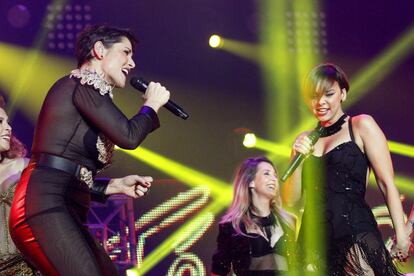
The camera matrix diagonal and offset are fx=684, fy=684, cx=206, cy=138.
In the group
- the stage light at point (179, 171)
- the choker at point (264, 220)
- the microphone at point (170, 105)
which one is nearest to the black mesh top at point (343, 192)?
the microphone at point (170, 105)

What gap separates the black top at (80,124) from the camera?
2525 mm

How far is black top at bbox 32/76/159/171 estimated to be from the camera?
253cm

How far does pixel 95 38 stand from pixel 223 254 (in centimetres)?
258

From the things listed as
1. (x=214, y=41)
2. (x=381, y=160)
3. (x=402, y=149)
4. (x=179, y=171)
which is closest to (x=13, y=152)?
(x=381, y=160)

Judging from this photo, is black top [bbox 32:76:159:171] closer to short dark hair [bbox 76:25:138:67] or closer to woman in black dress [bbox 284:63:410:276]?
short dark hair [bbox 76:25:138:67]

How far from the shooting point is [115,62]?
2770 mm

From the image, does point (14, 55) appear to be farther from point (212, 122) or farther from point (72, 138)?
point (72, 138)

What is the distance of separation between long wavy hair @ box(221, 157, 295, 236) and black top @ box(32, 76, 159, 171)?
8.12 feet

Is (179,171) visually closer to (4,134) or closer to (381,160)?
(4,134)

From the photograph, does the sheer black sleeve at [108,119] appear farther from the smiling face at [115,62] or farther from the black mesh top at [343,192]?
the black mesh top at [343,192]

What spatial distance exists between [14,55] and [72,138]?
5.45 metres

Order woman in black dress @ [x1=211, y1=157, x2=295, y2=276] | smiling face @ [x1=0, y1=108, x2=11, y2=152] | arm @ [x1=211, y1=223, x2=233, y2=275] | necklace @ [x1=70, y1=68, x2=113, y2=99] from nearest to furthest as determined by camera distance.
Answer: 1. necklace @ [x1=70, y1=68, x2=113, y2=99]
2. smiling face @ [x1=0, y1=108, x2=11, y2=152]
3. woman in black dress @ [x1=211, y1=157, x2=295, y2=276]
4. arm @ [x1=211, y1=223, x2=233, y2=275]

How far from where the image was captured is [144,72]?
830 centimetres

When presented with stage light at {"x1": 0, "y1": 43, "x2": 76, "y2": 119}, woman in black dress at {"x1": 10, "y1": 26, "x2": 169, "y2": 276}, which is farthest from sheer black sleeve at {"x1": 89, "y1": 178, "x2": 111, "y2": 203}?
stage light at {"x1": 0, "y1": 43, "x2": 76, "y2": 119}
